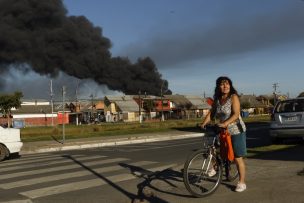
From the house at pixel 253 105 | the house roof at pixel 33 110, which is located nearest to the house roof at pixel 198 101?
the house at pixel 253 105

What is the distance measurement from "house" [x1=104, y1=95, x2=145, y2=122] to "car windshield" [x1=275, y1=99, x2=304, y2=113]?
306 ft

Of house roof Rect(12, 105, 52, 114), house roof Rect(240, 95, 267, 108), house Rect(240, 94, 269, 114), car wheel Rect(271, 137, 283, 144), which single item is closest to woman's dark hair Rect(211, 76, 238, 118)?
car wheel Rect(271, 137, 283, 144)

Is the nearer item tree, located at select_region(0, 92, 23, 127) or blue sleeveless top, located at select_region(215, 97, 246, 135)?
blue sleeveless top, located at select_region(215, 97, 246, 135)

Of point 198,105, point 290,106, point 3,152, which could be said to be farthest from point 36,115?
point 290,106

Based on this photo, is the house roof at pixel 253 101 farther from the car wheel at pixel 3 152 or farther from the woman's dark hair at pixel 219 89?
the woman's dark hair at pixel 219 89

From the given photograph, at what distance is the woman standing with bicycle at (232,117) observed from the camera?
24.1 feet

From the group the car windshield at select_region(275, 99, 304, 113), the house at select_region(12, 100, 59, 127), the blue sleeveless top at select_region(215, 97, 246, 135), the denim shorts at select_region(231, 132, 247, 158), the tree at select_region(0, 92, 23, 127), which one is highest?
the tree at select_region(0, 92, 23, 127)

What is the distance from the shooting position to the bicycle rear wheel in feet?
26.0

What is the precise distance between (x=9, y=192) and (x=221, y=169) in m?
3.91

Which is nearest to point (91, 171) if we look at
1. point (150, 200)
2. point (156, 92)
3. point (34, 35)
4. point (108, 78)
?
point (150, 200)

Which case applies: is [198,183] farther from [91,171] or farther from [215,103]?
[91,171]

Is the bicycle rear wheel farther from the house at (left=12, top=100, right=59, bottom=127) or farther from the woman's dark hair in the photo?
the house at (left=12, top=100, right=59, bottom=127)

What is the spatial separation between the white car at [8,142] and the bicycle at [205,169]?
32.2ft

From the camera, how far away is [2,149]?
51.7 feet
